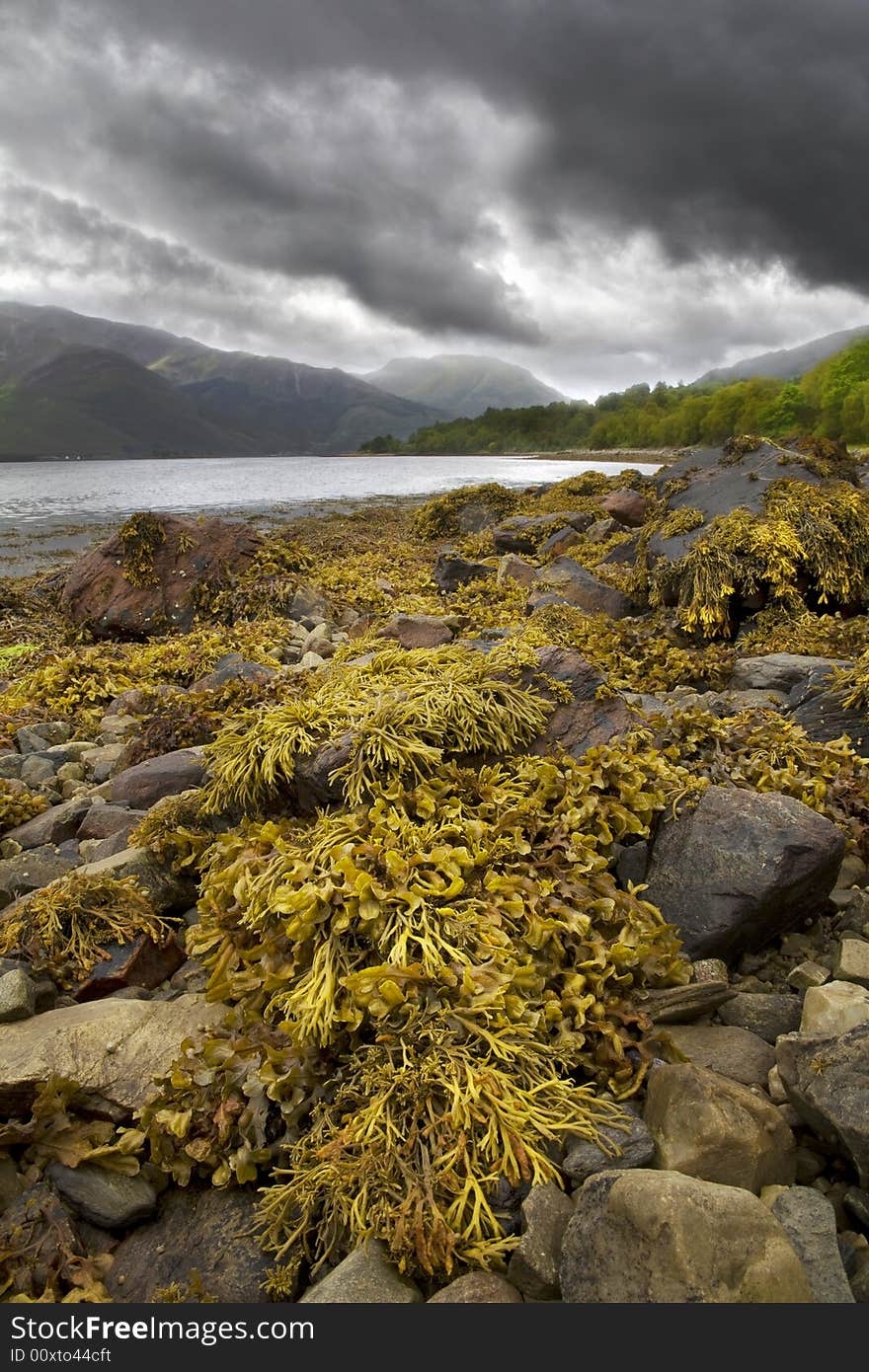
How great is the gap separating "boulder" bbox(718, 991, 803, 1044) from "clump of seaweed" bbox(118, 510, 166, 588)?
390 inches

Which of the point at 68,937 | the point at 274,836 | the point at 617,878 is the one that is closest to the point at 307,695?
the point at 274,836

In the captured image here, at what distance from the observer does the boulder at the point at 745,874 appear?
290cm

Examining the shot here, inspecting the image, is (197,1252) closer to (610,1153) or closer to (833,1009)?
(610,1153)

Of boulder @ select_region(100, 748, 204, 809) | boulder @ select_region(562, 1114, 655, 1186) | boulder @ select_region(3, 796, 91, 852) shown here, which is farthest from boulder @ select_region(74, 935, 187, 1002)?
boulder @ select_region(562, 1114, 655, 1186)

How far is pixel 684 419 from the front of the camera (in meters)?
79.3

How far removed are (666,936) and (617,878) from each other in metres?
0.43

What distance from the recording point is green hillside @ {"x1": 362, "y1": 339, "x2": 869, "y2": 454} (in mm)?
60688

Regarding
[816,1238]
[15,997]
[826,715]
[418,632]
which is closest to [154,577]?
[418,632]

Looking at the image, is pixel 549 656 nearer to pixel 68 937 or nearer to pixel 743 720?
pixel 743 720

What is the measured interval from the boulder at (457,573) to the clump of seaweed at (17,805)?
7.27 m

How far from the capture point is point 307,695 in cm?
458

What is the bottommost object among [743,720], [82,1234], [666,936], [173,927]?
[82,1234]

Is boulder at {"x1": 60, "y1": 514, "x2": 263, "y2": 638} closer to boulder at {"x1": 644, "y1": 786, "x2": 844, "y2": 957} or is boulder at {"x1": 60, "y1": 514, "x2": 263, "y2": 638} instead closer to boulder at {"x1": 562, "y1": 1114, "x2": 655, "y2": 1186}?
boulder at {"x1": 644, "y1": 786, "x2": 844, "y2": 957}

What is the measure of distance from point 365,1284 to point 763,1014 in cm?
169
